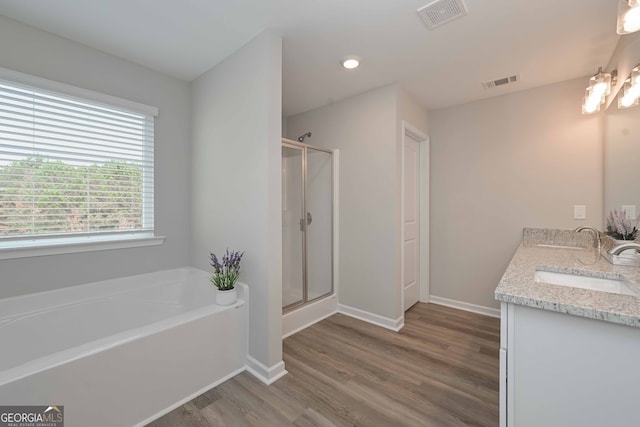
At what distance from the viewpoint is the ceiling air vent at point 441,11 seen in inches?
62.6

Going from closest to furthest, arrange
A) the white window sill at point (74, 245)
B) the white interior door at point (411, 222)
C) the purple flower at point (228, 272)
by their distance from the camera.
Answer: the white window sill at point (74, 245)
the purple flower at point (228, 272)
the white interior door at point (411, 222)


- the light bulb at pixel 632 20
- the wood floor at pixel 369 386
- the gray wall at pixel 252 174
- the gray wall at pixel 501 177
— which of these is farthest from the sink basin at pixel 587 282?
the gray wall at pixel 252 174

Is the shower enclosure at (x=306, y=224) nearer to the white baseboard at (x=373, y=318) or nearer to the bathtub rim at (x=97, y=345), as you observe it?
the white baseboard at (x=373, y=318)

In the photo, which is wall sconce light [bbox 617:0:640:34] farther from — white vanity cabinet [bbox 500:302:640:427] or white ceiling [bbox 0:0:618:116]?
white vanity cabinet [bbox 500:302:640:427]

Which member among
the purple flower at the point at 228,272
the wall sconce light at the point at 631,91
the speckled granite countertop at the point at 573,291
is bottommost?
the purple flower at the point at 228,272

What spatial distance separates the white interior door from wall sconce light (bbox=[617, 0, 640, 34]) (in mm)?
1852

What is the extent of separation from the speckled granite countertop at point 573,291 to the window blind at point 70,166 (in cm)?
280

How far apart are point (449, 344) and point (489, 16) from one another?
8.28ft

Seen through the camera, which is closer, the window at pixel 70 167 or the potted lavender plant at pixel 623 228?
the potted lavender plant at pixel 623 228

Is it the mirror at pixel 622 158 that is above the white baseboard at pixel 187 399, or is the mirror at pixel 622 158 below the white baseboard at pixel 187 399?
above

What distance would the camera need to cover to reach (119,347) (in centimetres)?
144

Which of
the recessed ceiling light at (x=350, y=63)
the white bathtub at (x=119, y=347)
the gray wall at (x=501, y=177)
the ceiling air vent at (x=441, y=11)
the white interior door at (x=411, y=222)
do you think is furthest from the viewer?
the white interior door at (x=411, y=222)

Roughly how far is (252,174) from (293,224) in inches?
43.6

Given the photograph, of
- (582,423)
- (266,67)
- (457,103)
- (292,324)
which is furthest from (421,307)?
(266,67)
